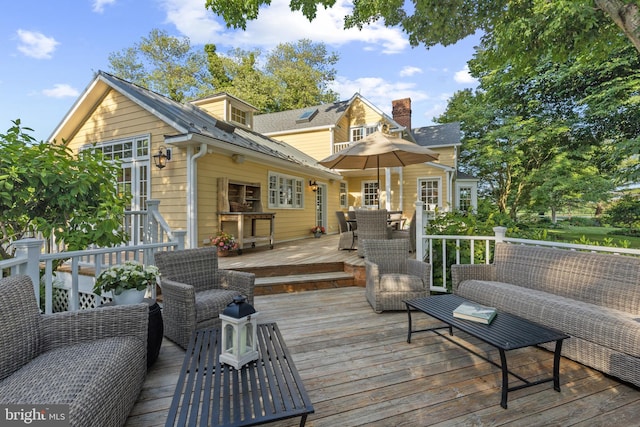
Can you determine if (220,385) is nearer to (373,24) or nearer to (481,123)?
(373,24)

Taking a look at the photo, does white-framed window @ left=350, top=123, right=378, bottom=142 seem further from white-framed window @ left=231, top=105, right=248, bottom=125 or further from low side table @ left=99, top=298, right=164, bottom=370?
low side table @ left=99, top=298, right=164, bottom=370

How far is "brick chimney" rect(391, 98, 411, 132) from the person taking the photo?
48.4 ft

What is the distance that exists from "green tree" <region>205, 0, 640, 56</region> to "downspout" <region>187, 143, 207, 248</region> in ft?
10.2

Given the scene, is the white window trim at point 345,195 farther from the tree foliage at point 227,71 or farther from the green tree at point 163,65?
the green tree at point 163,65

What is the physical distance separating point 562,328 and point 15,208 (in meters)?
5.83

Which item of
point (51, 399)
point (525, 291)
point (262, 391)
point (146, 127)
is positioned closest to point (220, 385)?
point (262, 391)

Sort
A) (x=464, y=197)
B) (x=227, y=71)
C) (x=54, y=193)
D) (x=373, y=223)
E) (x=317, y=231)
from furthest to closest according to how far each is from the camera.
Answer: (x=227, y=71), (x=464, y=197), (x=317, y=231), (x=373, y=223), (x=54, y=193)

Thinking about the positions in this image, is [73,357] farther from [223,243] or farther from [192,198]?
[192,198]

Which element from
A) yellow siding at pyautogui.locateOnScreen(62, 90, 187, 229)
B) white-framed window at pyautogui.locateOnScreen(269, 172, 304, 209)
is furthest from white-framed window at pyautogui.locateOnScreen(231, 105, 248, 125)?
yellow siding at pyautogui.locateOnScreen(62, 90, 187, 229)

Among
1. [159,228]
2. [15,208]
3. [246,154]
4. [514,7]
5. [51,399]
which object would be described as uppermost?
[514,7]

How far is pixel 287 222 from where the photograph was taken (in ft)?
29.6

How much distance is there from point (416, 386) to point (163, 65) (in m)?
25.0

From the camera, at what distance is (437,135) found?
15336 millimetres

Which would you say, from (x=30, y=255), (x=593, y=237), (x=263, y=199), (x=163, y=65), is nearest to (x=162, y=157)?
(x=263, y=199)
